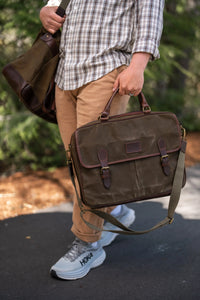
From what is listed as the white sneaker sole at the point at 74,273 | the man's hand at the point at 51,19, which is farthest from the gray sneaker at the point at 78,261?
the man's hand at the point at 51,19

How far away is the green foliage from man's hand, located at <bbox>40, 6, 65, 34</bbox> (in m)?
1.84

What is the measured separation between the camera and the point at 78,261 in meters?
2.33

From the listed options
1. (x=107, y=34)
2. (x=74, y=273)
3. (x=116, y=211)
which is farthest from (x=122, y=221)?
(x=107, y=34)

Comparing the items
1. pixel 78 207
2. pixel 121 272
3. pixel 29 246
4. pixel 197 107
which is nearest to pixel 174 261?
pixel 121 272

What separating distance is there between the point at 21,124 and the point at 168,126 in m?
2.88

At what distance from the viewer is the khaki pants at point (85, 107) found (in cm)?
206

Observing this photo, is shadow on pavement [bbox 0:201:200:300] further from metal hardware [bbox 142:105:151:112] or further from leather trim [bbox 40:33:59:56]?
leather trim [bbox 40:33:59:56]

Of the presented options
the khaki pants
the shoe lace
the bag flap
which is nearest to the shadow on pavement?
the shoe lace

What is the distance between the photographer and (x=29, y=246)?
277cm

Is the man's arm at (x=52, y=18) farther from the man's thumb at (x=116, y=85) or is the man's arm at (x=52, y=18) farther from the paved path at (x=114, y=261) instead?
the paved path at (x=114, y=261)

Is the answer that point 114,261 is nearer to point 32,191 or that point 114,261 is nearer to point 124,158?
point 124,158

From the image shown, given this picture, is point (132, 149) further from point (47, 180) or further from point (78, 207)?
point (47, 180)

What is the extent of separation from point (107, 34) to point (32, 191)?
2.64 meters

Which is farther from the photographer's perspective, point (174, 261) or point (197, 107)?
point (197, 107)
